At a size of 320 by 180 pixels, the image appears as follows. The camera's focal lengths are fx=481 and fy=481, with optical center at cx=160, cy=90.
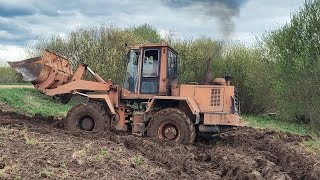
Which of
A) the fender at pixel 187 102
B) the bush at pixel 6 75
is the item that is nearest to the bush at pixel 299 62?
the fender at pixel 187 102

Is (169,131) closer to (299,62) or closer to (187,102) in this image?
(187,102)

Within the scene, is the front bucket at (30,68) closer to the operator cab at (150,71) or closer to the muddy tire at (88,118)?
the muddy tire at (88,118)

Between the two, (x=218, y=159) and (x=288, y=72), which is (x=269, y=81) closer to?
(x=288, y=72)

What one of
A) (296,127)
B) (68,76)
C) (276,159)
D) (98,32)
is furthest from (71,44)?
(276,159)

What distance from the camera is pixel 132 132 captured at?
13.6 meters

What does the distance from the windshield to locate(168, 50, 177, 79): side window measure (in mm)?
920

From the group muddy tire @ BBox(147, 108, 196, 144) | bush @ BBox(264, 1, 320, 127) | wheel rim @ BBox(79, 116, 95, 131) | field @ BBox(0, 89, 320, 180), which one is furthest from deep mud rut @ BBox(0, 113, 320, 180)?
bush @ BBox(264, 1, 320, 127)

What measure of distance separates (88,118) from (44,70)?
1957mm

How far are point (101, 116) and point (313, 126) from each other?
926cm

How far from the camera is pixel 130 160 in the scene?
9.14 meters

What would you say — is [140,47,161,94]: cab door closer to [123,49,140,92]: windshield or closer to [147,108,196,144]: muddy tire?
[123,49,140,92]: windshield

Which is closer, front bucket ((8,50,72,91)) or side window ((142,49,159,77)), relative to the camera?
side window ((142,49,159,77))

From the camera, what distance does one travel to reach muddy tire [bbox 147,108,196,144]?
12.9 metres

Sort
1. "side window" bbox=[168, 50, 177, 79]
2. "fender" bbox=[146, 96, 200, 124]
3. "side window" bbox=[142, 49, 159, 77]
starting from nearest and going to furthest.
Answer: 1. "fender" bbox=[146, 96, 200, 124]
2. "side window" bbox=[142, 49, 159, 77]
3. "side window" bbox=[168, 50, 177, 79]
